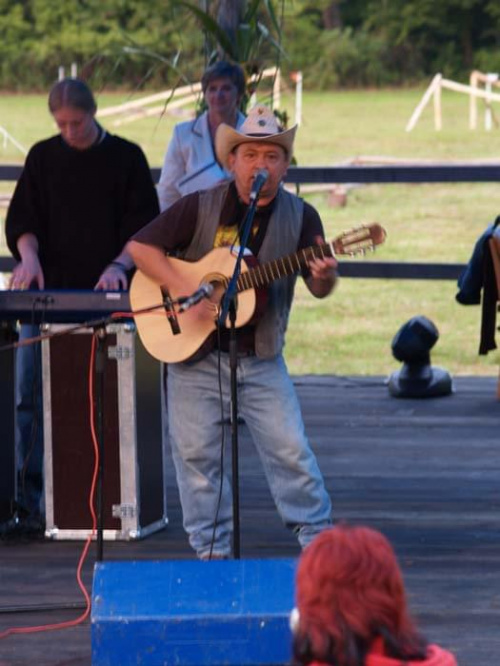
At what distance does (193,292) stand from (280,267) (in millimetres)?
319

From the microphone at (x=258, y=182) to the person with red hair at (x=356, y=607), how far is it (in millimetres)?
1985

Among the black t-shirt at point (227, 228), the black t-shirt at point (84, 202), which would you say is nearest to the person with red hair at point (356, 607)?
the black t-shirt at point (227, 228)

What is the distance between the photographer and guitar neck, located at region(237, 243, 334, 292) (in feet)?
14.5

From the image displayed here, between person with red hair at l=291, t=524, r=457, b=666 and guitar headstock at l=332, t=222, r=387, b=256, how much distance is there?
1949mm

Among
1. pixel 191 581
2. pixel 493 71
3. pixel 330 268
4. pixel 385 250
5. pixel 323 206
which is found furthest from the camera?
pixel 493 71

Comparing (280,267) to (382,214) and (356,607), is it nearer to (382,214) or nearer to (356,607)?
(356,607)

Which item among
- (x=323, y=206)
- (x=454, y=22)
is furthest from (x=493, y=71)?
(x=323, y=206)

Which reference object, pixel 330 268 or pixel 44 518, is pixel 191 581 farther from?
pixel 44 518

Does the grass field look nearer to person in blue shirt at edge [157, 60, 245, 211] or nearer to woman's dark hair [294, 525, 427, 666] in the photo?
person in blue shirt at edge [157, 60, 245, 211]

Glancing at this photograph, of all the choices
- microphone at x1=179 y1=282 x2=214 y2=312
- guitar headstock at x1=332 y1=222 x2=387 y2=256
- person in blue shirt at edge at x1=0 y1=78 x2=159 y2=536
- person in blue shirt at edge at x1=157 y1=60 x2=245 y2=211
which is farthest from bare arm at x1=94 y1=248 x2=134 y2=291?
guitar headstock at x1=332 y1=222 x2=387 y2=256

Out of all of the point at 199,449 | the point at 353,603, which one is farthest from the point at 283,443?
the point at 353,603

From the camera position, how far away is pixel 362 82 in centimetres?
4156

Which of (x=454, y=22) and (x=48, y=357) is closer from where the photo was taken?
(x=48, y=357)

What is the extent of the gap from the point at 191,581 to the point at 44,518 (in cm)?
200
